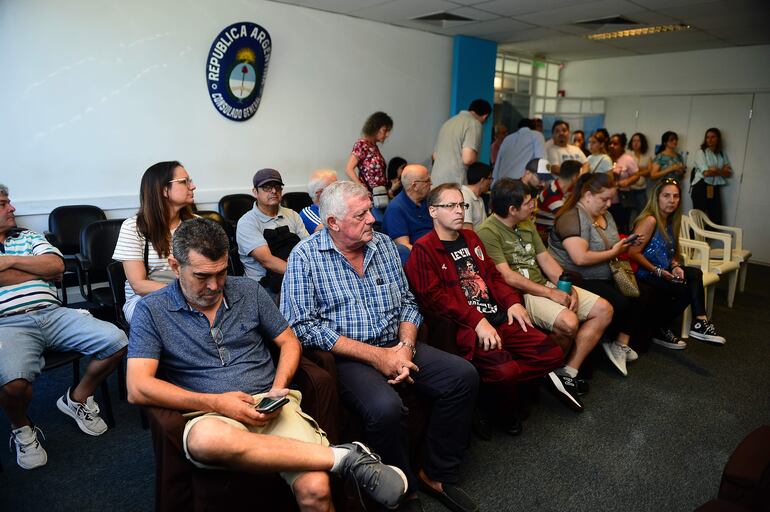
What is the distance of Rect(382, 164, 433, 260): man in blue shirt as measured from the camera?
141 inches

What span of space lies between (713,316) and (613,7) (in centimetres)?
314

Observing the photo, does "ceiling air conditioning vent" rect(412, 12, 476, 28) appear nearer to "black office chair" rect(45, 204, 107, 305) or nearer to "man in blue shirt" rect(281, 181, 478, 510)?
"black office chair" rect(45, 204, 107, 305)

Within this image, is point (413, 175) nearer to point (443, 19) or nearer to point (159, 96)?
point (159, 96)

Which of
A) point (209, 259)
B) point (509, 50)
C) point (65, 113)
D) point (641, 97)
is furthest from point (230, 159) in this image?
point (641, 97)

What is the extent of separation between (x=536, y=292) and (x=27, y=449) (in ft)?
8.88

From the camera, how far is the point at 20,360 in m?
2.27

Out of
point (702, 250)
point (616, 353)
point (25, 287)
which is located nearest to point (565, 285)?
point (616, 353)

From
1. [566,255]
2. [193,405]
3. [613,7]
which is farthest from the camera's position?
[613,7]

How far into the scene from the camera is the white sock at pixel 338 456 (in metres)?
1.70

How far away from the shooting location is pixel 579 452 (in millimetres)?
2598

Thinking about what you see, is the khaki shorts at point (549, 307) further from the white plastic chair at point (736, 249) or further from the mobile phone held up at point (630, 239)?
the white plastic chair at point (736, 249)

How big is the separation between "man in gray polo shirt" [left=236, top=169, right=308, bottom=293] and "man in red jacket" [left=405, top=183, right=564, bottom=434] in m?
0.90

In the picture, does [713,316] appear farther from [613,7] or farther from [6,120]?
[6,120]

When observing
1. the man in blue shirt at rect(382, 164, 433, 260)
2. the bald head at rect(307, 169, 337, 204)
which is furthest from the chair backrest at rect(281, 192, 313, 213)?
the man in blue shirt at rect(382, 164, 433, 260)
